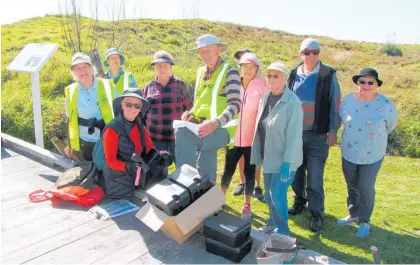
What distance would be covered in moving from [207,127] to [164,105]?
1000 mm

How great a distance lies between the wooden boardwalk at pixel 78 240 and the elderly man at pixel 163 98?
113 cm

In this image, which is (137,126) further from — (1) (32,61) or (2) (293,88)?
(1) (32,61)

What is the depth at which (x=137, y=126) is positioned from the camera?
181 inches

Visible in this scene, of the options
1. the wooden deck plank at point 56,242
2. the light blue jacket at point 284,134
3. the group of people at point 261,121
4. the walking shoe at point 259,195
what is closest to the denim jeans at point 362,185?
the group of people at point 261,121

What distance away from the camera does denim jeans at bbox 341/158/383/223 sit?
13.9 ft

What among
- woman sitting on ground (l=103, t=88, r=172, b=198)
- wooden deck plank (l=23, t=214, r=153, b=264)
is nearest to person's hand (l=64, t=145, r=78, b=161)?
woman sitting on ground (l=103, t=88, r=172, b=198)

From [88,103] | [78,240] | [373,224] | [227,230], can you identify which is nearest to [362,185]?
[373,224]

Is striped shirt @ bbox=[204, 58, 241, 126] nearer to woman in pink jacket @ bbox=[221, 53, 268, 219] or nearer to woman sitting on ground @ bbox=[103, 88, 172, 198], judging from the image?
woman in pink jacket @ bbox=[221, 53, 268, 219]

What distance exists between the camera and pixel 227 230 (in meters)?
3.54

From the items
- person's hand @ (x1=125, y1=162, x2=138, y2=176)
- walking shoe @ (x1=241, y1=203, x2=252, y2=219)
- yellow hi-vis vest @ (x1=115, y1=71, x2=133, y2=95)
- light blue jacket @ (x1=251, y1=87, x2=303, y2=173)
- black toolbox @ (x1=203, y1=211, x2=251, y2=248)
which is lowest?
walking shoe @ (x1=241, y1=203, x2=252, y2=219)

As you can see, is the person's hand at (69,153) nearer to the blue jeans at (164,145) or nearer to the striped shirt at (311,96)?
the blue jeans at (164,145)

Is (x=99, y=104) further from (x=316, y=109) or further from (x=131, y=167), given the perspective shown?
(x=316, y=109)

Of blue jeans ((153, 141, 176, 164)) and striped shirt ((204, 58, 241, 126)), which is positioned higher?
striped shirt ((204, 58, 241, 126))

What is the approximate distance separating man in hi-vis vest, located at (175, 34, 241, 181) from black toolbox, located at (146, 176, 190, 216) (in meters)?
0.53
